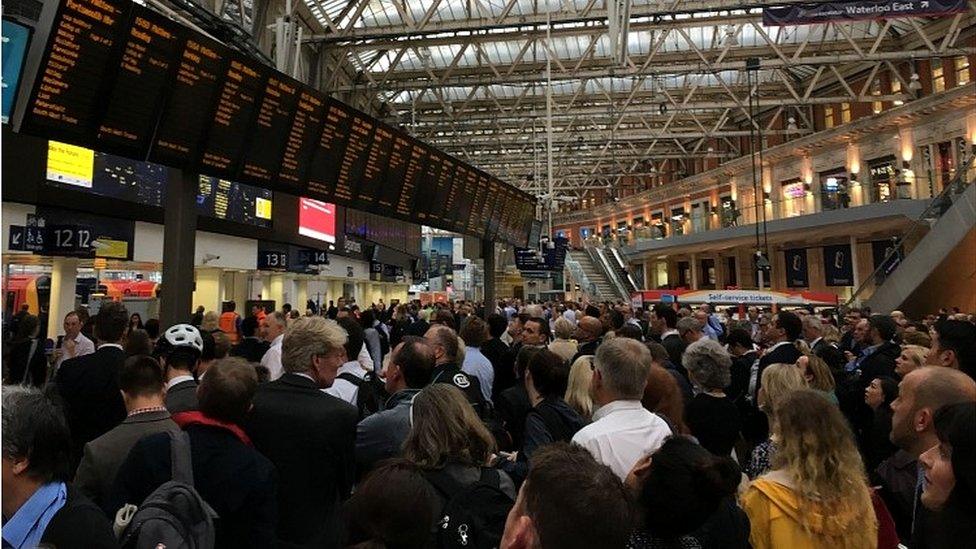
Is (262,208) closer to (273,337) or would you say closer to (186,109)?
(273,337)

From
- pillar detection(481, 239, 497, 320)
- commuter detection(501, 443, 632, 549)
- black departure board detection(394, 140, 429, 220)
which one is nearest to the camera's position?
commuter detection(501, 443, 632, 549)

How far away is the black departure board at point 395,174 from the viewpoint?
8795 millimetres

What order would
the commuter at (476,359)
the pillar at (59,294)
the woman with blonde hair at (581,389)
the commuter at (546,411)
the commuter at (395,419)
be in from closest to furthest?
1. the commuter at (395,419)
2. the commuter at (546,411)
3. the woman with blonde hair at (581,389)
4. the commuter at (476,359)
5. the pillar at (59,294)

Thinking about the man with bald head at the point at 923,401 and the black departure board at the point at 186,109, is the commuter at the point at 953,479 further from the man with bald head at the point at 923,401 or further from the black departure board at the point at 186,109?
the black departure board at the point at 186,109

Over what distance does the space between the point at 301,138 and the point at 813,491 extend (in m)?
6.23

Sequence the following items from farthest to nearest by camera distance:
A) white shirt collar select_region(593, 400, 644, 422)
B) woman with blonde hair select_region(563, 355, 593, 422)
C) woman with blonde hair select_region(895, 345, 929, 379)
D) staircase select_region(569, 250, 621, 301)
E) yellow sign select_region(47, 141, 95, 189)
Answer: staircase select_region(569, 250, 621, 301) < yellow sign select_region(47, 141, 95, 189) < woman with blonde hair select_region(895, 345, 929, 379) < woman with blonde hair select_region(563, 355, 593, 422) < white shirt collar select_region(593, 400, 644, 422)

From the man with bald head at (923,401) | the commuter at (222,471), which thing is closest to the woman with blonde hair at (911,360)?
the man with bald head at (923,401)

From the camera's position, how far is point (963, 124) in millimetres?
19875

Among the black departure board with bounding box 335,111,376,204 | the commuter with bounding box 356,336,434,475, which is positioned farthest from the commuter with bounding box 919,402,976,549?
the black departure board with bounding box 335,111,376,204

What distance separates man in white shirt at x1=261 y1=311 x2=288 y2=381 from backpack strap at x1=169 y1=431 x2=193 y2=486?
3.19m

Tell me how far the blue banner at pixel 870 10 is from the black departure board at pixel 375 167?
9.13 meters

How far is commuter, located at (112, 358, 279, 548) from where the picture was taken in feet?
7.25

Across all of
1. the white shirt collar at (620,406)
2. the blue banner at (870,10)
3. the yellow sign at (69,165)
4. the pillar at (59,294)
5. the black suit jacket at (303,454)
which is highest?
the blue banner at (870,10)

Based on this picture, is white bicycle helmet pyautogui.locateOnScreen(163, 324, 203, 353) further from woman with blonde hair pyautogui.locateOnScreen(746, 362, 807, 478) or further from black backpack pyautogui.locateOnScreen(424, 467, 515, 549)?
woman with blonde hair pyautogui.locateOnScreen(746, 362, 807, 478)
